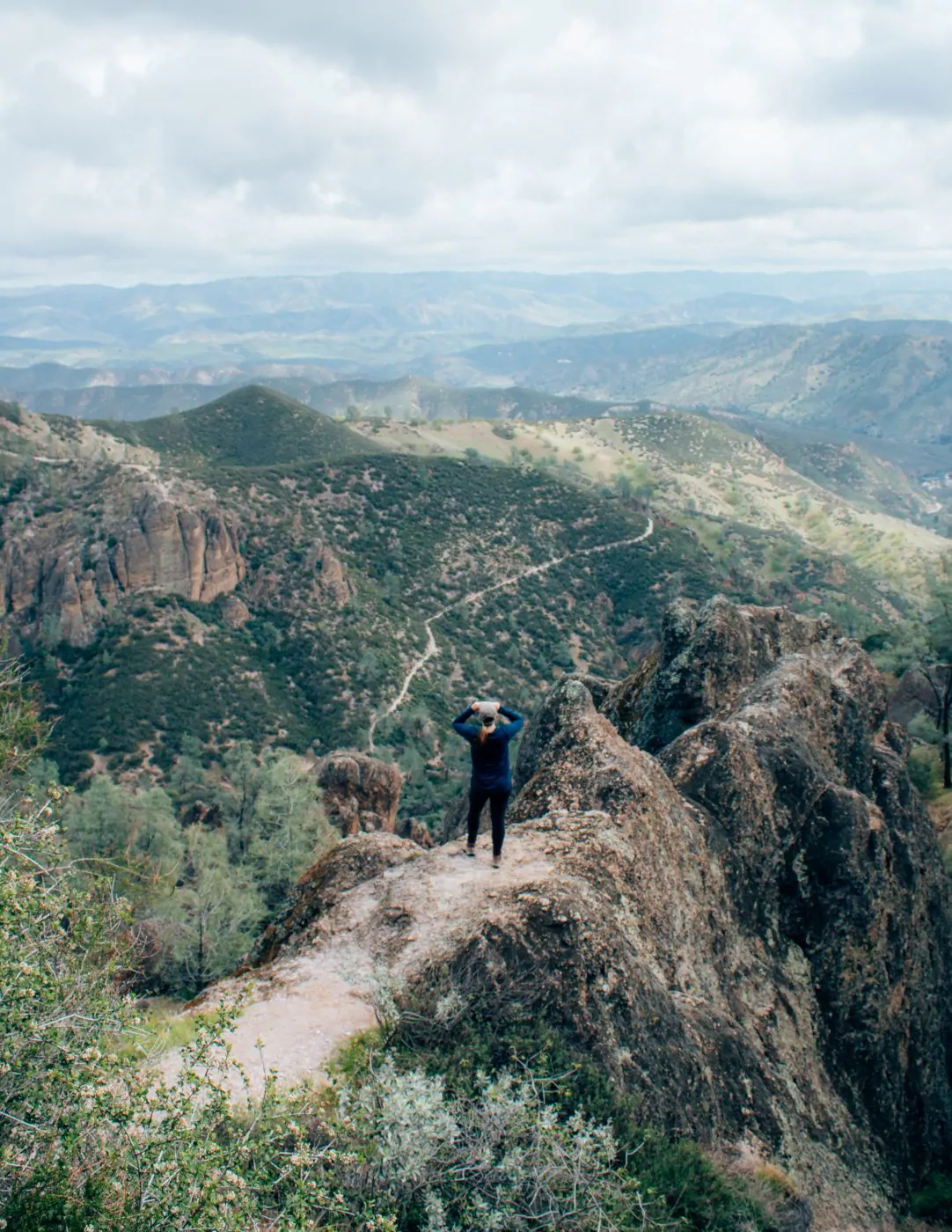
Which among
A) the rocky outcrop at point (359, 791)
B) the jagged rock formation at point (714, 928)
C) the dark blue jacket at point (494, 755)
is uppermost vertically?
the dark blue jacket at point (494, 755)

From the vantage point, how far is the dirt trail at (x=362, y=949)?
10.2m

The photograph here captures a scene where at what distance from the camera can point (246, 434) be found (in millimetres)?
138000

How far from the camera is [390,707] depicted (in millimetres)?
70750

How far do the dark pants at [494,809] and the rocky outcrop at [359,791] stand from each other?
31.1m

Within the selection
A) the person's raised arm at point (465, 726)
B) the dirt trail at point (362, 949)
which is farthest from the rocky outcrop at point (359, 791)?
the person's raised arm at point (465, 726)

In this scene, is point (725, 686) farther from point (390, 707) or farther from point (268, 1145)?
point (390, 707)

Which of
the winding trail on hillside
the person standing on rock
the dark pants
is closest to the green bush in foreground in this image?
the dark pants

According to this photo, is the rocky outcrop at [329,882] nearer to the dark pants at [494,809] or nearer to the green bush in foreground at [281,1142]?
the dark pants at [494,809]

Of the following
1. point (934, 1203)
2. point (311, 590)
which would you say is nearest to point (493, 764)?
point (934, 1203)

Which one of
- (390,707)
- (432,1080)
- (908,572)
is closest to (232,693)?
(390,707)

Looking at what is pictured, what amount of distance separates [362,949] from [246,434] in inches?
5336

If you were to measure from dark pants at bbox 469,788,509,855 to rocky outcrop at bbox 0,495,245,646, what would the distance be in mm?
60710

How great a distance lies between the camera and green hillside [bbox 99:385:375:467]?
128 m

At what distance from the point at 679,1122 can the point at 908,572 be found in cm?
16715
